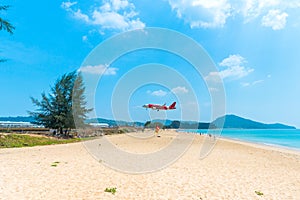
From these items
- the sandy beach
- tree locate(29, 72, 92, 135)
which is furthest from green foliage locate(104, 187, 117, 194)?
tree locate(29, 72, 92, 135)

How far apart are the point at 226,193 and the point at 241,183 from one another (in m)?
1.89

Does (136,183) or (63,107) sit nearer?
(136,183)

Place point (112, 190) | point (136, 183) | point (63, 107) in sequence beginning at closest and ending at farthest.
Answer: point (112, 190), point (136, 183), point (63, 107)

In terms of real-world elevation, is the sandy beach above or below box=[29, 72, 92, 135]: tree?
below

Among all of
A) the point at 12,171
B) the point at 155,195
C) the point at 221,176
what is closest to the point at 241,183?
the point at 221,176

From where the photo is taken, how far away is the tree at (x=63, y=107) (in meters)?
40.7

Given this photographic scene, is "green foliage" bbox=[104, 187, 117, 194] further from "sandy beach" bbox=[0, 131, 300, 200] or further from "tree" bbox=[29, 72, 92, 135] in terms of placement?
"tree" bbox=[29, 72, 92, 135]

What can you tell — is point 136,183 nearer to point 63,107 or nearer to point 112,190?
point 112,190

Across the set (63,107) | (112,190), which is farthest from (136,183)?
(63,107)

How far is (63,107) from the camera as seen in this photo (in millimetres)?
41469

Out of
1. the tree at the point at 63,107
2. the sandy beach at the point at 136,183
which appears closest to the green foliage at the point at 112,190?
the sandy beach at the point at 136,183

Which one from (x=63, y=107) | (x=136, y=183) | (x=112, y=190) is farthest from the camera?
(x=63, y=107)

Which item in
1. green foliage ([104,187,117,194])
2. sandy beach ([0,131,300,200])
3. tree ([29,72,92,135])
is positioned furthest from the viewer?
tree ([29,72,92,135])

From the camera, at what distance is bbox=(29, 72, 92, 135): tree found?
4072cm
